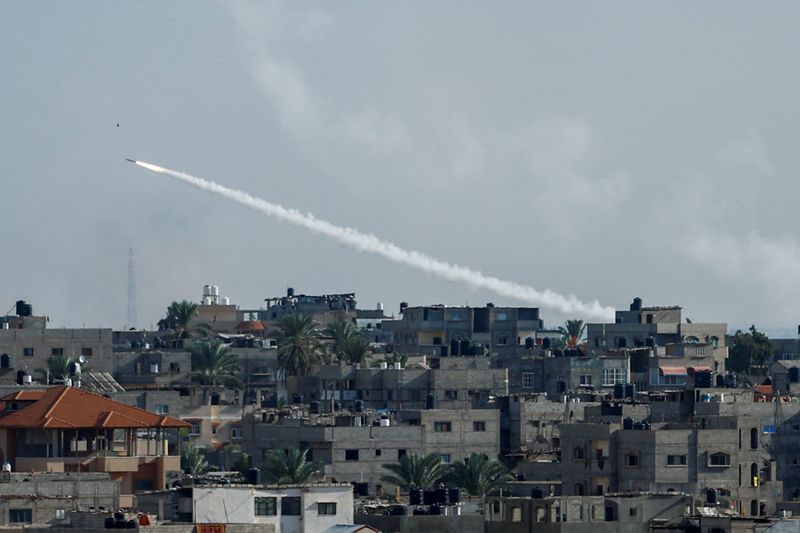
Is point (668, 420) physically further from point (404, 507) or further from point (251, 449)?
point (404, 507)

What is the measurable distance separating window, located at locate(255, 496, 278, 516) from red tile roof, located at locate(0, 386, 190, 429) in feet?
106

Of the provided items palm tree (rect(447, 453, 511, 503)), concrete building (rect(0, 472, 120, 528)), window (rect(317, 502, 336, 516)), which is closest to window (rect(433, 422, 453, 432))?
palm tree (rect(447, 453, 511, 503))

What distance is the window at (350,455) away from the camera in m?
177

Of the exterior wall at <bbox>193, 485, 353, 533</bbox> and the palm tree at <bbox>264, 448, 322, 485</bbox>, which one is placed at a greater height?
the palm tree at <bbox>264, 448, 322, 485</bbox>

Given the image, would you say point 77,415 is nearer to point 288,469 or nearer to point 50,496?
point 288,469

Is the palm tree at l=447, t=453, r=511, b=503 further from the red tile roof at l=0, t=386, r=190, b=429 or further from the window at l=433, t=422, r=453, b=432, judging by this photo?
the window at l=433, t=422, r=453, b=432

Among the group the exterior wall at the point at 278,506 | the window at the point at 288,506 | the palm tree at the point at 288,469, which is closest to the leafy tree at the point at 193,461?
the palm tree at the point at 288,469

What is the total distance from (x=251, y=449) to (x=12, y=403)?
2389cm

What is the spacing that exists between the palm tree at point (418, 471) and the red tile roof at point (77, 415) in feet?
51.4

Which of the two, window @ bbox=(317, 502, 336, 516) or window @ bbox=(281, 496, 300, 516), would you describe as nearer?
window @ bbox=(281, 496, 300, 516)

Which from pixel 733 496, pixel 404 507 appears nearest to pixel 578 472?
pixel 733 496

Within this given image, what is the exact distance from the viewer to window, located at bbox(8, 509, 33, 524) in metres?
119

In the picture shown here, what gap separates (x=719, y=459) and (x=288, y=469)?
23110mm

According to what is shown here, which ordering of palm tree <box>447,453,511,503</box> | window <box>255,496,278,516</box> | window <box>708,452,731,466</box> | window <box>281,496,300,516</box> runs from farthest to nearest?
window <box>708,452,731,466</box>
palm tree <box>447,453,511,503</box>
window <box>281,496,300,516</box>
window <box>255,496,278,516</box>
